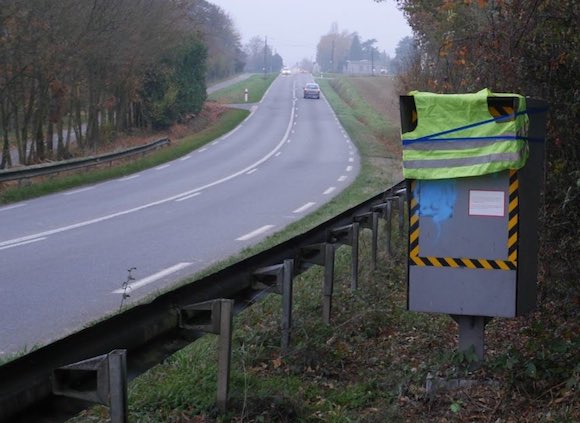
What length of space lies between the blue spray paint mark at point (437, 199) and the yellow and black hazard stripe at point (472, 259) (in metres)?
0.07

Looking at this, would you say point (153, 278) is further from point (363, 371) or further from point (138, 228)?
point (363, 371)

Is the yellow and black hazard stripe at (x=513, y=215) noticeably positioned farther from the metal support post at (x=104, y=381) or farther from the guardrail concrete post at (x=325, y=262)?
the metal support post at (x=104, y=381)

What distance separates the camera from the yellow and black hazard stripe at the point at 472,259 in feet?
19.1

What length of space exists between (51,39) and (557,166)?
22625mm

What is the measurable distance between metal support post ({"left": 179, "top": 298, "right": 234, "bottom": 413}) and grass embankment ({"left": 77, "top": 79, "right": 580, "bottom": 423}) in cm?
15

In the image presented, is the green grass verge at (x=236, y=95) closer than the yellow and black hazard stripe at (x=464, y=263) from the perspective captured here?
No

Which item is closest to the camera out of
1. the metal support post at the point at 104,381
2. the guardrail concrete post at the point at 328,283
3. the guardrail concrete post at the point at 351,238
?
the metal support post at the point at 104,381

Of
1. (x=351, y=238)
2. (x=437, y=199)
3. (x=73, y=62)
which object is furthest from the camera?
(x=73, y=62)

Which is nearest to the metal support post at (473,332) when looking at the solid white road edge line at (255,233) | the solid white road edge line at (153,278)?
the solid white road edge line at (153,278)

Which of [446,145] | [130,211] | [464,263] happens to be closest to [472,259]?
[464,263]

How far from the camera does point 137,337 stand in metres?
4.54

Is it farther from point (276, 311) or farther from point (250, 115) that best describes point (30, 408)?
point (250, 115)

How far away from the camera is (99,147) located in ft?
127

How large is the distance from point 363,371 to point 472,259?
124 centimetres
